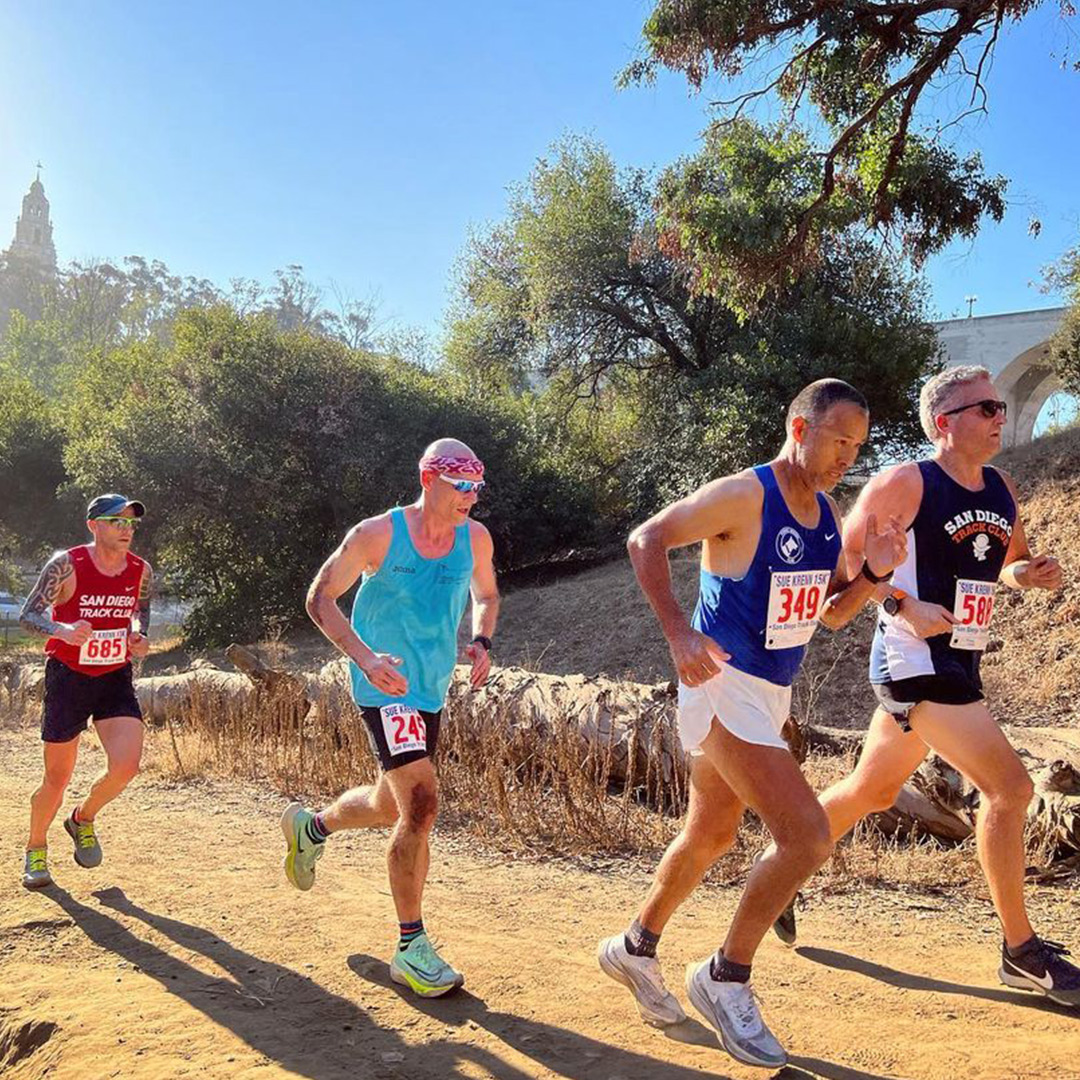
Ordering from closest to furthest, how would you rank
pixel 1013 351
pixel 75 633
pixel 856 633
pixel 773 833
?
pixel 773 833 < pixel 75 633 < pixel 856 633 < pixel 1013 351

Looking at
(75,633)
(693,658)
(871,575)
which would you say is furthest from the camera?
(75,633)

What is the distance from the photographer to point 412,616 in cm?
435

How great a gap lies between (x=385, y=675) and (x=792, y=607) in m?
1.48

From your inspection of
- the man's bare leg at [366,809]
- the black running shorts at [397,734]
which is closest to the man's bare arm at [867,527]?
the black running shorts at [397,734]

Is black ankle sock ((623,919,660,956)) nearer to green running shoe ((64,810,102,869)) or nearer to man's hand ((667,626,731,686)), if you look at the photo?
man's hand ((667,626,731,686))

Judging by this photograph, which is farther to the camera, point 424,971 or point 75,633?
point 75,633

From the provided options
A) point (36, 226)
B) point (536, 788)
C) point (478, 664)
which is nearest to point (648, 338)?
point (536, 788)

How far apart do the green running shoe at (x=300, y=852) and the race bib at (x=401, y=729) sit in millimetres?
972

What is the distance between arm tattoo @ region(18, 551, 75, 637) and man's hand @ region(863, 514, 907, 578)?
13.3 ft

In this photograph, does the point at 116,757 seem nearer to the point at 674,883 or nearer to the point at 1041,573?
the point at 674,883

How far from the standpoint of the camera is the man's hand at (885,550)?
147 inches

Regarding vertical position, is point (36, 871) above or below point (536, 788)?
below

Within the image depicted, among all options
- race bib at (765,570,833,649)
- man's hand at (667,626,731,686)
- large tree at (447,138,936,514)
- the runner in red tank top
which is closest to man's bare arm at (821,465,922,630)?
race bib at (765,570,833,649)

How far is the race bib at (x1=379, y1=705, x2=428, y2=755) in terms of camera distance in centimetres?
417
